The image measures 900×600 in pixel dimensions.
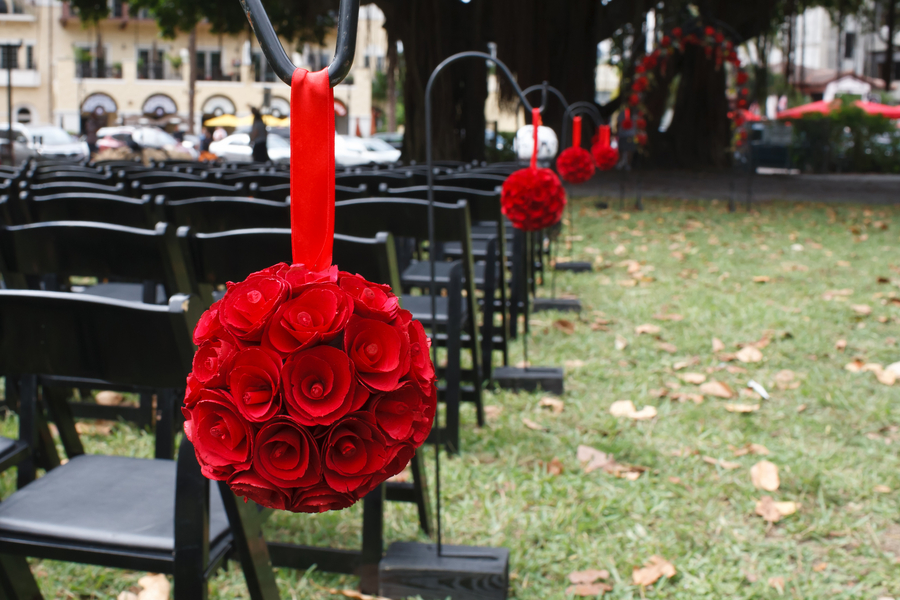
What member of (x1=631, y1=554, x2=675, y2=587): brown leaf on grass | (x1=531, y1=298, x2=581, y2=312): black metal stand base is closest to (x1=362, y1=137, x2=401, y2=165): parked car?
(x1=531, y1=298, x2=581, y2=312): black metal stand base

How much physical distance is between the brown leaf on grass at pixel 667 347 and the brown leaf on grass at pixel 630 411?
832 mm

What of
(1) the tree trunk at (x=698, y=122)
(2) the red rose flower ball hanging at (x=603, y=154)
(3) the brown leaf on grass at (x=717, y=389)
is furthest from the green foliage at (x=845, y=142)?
(3) the brown leaf on grass at (x=717, y=389)

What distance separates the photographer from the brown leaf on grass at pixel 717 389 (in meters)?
3.20

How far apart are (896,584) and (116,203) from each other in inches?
109

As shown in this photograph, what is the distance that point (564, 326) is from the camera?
429 centimetres

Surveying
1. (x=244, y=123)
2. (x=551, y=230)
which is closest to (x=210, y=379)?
(x=551, y=230)

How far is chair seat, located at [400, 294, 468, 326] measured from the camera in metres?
2.76

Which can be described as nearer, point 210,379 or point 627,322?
point 210,379

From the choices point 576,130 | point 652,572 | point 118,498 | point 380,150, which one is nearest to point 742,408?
point 652,572

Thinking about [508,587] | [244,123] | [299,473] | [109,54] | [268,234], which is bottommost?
[508,587]

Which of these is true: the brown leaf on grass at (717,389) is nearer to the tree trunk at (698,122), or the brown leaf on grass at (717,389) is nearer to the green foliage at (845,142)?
the tree trunk at (698,122)

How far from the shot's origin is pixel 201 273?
6.52 ft

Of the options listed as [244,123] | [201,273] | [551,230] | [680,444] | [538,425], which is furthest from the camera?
[244,123]

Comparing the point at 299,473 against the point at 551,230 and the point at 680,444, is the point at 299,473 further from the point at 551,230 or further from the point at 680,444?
the point at 551,230
